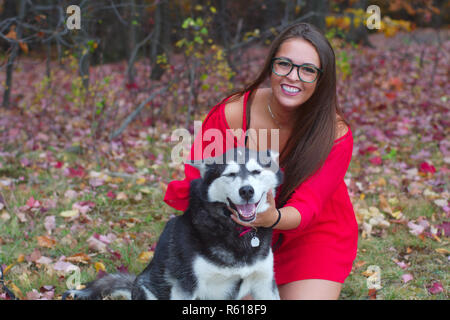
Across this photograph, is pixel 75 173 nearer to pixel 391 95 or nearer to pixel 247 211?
pixel 247 211

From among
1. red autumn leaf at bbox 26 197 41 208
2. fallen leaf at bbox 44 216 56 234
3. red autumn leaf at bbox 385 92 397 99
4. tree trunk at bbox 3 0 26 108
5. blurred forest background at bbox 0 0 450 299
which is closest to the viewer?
blurred forest background at bbox 0 0 450 299

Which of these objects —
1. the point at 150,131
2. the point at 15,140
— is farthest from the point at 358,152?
the point at 15,140

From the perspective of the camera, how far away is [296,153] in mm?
3072

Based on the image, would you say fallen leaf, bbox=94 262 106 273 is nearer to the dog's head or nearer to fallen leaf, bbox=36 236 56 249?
fallen leaf, bbox=36 236 56 249

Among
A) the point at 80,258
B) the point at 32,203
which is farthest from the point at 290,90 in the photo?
the point at 32,203

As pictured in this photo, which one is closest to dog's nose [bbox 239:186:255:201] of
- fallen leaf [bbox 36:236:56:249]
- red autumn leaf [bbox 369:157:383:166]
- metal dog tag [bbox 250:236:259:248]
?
metal dog tag [bbox 250:236:259:248]

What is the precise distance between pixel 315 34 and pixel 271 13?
22.2 feet

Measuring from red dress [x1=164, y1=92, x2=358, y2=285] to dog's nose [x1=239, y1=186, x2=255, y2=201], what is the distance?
0.60 metres

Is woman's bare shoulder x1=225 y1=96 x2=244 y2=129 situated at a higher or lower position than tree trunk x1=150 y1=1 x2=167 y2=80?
lower

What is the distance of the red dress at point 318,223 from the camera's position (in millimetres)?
3016

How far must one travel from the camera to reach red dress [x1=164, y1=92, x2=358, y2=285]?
9.89 feet

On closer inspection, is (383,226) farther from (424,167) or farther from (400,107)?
(400,107)

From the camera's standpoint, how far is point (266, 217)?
2570 mm

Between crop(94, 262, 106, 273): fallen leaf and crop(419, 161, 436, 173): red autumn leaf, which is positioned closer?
crop(94, 262, 106, 273): fallen leaf
